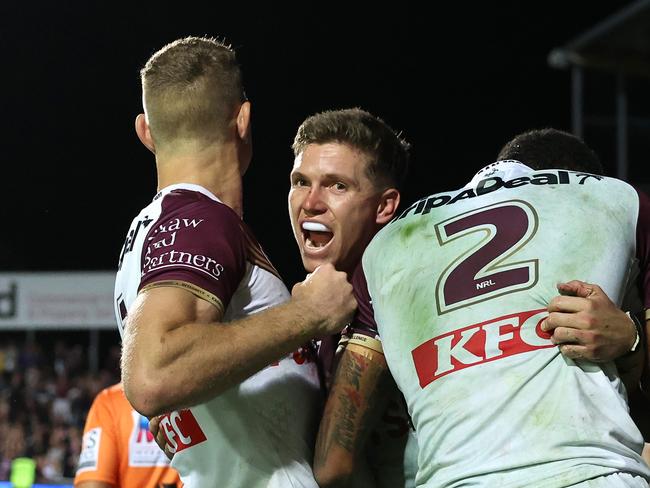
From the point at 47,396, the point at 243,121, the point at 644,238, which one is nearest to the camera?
the point at 644,238

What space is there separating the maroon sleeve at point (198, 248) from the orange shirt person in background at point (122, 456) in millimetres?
2634

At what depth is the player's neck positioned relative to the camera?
282 centimetres

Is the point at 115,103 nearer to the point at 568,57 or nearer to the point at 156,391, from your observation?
the point at 568,57

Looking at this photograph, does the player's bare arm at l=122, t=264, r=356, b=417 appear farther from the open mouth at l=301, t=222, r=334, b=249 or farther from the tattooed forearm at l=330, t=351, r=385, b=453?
the open mouth at l=301, t=222, r=334, b=249

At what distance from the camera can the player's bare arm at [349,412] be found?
105 inches

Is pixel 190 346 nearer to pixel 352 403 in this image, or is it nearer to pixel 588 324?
pixel 352 403

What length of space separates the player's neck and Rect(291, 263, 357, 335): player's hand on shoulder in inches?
A: 16.5

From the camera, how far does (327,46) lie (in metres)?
21.8

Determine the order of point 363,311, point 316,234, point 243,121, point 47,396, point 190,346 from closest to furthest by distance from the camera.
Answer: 1. point 190,346
2. point 363,311
3. point 243,121
4. point 316,234
5. point 47,396

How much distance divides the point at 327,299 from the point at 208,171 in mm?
553

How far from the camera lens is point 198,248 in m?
2.44

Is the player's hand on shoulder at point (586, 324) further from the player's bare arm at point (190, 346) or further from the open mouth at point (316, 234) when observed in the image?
the open mouth at point (316, 234)

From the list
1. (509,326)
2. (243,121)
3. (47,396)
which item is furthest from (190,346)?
(47,396)

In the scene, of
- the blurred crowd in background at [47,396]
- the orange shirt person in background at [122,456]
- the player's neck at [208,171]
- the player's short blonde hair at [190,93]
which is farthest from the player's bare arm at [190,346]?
the blurred crowd in background at [47,396]
